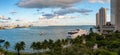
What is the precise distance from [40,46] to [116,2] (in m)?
36.1

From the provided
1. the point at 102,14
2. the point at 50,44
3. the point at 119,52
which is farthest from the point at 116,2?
the point at 119,52

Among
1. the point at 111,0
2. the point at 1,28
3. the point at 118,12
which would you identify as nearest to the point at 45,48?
the point at 118,12

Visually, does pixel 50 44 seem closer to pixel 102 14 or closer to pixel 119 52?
pixel 119 52

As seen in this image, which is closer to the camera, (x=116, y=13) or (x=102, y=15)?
(x=116, y=13)

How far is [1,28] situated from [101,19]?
158 ft

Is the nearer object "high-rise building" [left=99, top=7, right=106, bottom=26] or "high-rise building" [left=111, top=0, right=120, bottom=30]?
"high-rise building" [left=111, top=0, right=120, bottom=30]

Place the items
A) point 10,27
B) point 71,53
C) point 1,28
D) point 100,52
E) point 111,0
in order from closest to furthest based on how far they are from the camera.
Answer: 1. point 71,53
2. point 100,52
3. point 111,0
4. point 1,28
5. point 10,27

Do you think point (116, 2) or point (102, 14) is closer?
point (116, 2)

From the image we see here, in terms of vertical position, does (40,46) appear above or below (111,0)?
below

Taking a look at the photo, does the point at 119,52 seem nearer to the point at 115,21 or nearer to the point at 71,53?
the point at 71,53

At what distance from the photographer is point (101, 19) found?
252 ft

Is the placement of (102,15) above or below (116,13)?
below

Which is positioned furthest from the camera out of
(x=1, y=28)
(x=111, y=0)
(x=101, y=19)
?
(x=1, y=28)

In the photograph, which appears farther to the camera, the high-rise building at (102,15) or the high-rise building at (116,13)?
the high-rise building at (102,15)
